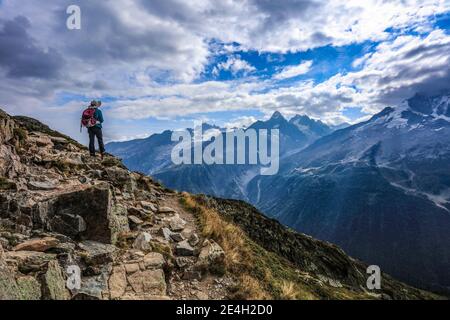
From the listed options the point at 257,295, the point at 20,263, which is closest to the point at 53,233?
the point at 20,263

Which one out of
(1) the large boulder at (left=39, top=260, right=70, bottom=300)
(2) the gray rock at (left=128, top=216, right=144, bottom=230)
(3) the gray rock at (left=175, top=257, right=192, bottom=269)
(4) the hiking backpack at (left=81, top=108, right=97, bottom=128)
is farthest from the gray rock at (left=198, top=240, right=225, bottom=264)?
(4) the hiking backpack at (left=81, top=108, right=97, bottom=128)

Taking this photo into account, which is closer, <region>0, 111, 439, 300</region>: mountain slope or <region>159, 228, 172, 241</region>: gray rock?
<region>0, 111, 439, 300</region>: mountain slope

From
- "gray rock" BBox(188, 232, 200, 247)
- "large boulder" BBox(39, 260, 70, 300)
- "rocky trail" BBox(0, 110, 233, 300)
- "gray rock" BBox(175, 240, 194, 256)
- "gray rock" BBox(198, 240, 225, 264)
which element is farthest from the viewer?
"gray rock" BBox(188, 232, 200, 247)

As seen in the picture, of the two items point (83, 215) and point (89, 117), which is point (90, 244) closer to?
point (83, 215)

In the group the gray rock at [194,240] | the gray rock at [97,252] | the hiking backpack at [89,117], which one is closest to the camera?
the gray rock at [97,252]

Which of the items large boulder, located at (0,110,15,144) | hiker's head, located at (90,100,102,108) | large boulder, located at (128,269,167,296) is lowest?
large boulder, located at (128,269,167,296)

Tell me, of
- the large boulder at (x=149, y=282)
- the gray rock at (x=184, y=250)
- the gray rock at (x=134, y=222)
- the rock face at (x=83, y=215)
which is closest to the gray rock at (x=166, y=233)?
the gray rock at (x=184, y=250)

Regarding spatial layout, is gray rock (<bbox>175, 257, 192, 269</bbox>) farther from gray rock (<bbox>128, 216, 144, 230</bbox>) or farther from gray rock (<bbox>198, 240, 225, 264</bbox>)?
gray rock (<bbox>128, 216, 144, 230</bbox>)

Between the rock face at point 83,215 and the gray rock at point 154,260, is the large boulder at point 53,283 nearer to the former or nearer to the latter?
the gray rock at point 154,260

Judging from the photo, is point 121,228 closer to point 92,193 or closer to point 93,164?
point 92,193

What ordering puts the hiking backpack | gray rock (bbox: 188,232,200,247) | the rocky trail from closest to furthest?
the rocky trail, gray rock (bbox: 188,232,200,247), the hiking backpack

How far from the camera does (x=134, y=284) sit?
437 inches

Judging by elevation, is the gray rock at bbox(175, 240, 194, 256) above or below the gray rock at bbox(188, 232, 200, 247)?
below
